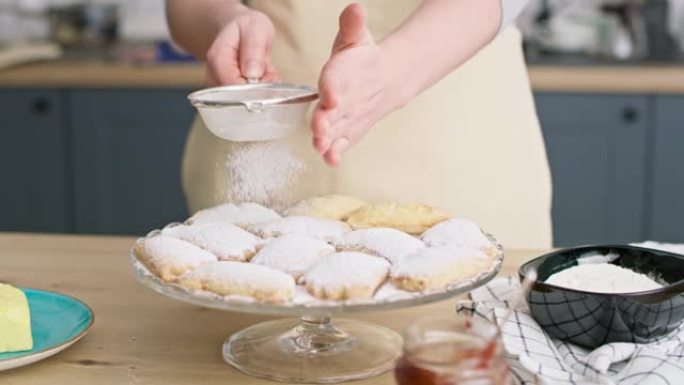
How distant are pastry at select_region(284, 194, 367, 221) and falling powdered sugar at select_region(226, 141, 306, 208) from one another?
149 mm

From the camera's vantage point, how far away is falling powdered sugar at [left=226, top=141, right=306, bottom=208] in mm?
1281

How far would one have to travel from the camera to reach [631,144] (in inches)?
105

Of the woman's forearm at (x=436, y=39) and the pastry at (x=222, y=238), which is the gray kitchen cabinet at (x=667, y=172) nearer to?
the woman's forearm at (x=436, y=39)

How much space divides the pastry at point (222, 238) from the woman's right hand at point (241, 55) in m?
0.26

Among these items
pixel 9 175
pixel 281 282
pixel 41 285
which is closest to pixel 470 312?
pixel 281 282

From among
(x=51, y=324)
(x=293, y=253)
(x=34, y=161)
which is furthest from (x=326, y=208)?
(x=34, y=161)

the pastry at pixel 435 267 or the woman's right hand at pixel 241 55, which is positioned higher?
the woman's right hand at pixel 241 55

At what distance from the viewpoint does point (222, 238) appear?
0.99m

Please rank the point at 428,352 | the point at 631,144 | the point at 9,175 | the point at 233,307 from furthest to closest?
the point at 9,175 < the point at 631,144 < the point at 233,307 < the point at 428,352

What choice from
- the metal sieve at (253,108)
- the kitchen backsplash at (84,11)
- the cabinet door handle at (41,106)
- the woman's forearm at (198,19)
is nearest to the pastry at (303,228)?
the metal sieve at (253,108)

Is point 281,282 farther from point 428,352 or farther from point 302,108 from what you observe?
point 302,108

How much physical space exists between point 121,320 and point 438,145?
1.97 ft

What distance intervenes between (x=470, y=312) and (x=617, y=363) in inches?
6.0

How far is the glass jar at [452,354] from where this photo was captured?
67 centimetres
